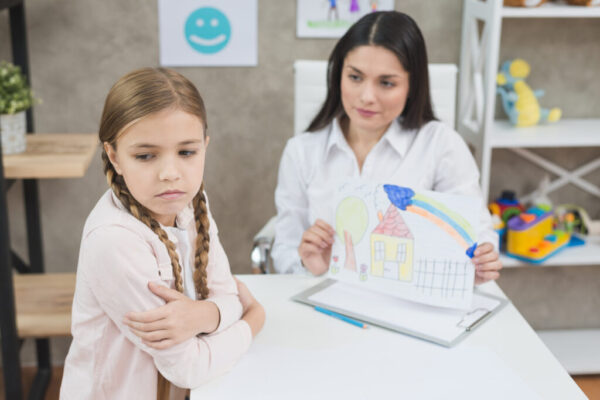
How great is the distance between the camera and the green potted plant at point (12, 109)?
1877 millimetres

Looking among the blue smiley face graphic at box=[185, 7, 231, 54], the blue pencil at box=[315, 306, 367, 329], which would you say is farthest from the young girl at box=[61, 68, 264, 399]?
the blue smiley face graphic at box=[185, 7, 231, 54]

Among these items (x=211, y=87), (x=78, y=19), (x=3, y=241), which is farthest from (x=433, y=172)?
(x=78, y=19)

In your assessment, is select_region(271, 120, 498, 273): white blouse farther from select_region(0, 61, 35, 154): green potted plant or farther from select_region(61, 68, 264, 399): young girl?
select_region(0, 61, 35, 154): green potted plant

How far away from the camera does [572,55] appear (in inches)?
93.7

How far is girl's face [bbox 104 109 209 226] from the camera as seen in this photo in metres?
0.98

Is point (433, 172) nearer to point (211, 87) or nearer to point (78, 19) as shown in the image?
point (211, 87)

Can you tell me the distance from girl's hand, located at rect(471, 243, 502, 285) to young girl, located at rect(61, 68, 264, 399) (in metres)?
0.49

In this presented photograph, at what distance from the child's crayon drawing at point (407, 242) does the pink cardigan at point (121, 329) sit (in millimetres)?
322

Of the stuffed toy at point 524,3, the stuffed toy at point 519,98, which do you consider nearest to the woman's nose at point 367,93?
the stuffed toy at point 524,3

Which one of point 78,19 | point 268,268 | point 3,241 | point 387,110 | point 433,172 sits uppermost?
point 78,19

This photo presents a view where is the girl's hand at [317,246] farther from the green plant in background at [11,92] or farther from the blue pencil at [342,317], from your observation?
the green plant in background at [11,92]

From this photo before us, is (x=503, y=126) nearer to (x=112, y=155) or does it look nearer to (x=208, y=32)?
(x=208, y=32)

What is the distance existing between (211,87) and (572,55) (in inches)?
51.5

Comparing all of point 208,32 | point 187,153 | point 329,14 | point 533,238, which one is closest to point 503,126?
point 533,238
